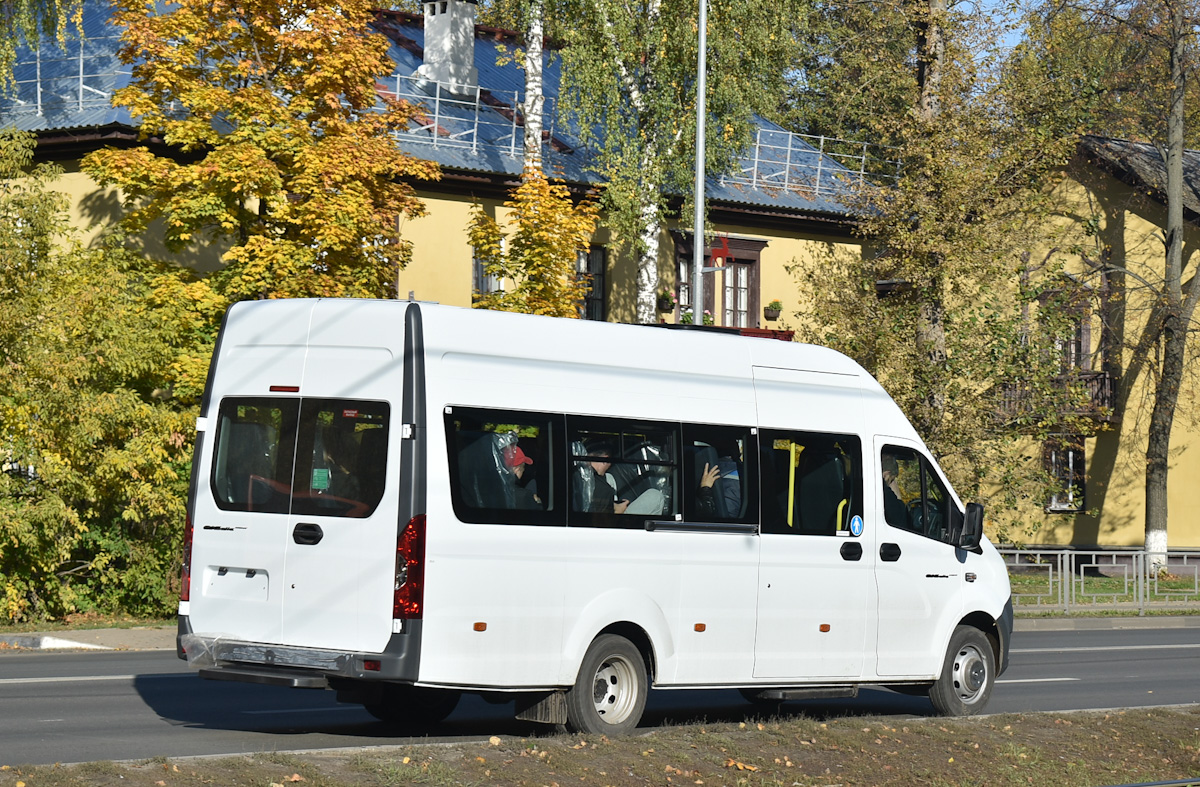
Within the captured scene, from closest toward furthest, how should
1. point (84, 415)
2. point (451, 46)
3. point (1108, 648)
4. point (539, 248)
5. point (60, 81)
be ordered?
point (84, 415) < point (1108, 648) < point (539, 248) < point (60, 81) < point (451, 46)

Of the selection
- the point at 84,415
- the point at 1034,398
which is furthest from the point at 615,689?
the point at 1034,398

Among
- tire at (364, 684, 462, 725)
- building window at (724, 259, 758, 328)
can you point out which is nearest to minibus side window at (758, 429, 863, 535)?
tire at (364, 684, 462, 725)

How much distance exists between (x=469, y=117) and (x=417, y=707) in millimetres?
24313

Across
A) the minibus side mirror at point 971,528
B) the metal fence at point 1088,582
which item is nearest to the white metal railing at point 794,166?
the metal fence at point 1088,582

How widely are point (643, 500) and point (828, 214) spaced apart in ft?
87.5

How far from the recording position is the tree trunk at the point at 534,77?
102 feet

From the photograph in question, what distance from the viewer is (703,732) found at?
36.3 feet

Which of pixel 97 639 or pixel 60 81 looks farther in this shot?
pixel 60 81

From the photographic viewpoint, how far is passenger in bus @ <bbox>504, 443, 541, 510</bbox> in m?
10.7

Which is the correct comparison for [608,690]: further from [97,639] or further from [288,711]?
[97,639]

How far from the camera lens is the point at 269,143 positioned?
72.1 ft

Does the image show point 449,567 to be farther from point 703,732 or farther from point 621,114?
point 621,114

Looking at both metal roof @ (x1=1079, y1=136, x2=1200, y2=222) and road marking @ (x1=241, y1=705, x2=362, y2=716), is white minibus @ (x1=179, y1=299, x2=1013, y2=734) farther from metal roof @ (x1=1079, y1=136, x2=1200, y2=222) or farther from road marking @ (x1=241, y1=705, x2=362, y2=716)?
metal roof @ (x1=1079, y1=136, x2=1200, y2=222)

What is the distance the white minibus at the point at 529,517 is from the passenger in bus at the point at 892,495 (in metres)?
0.06
